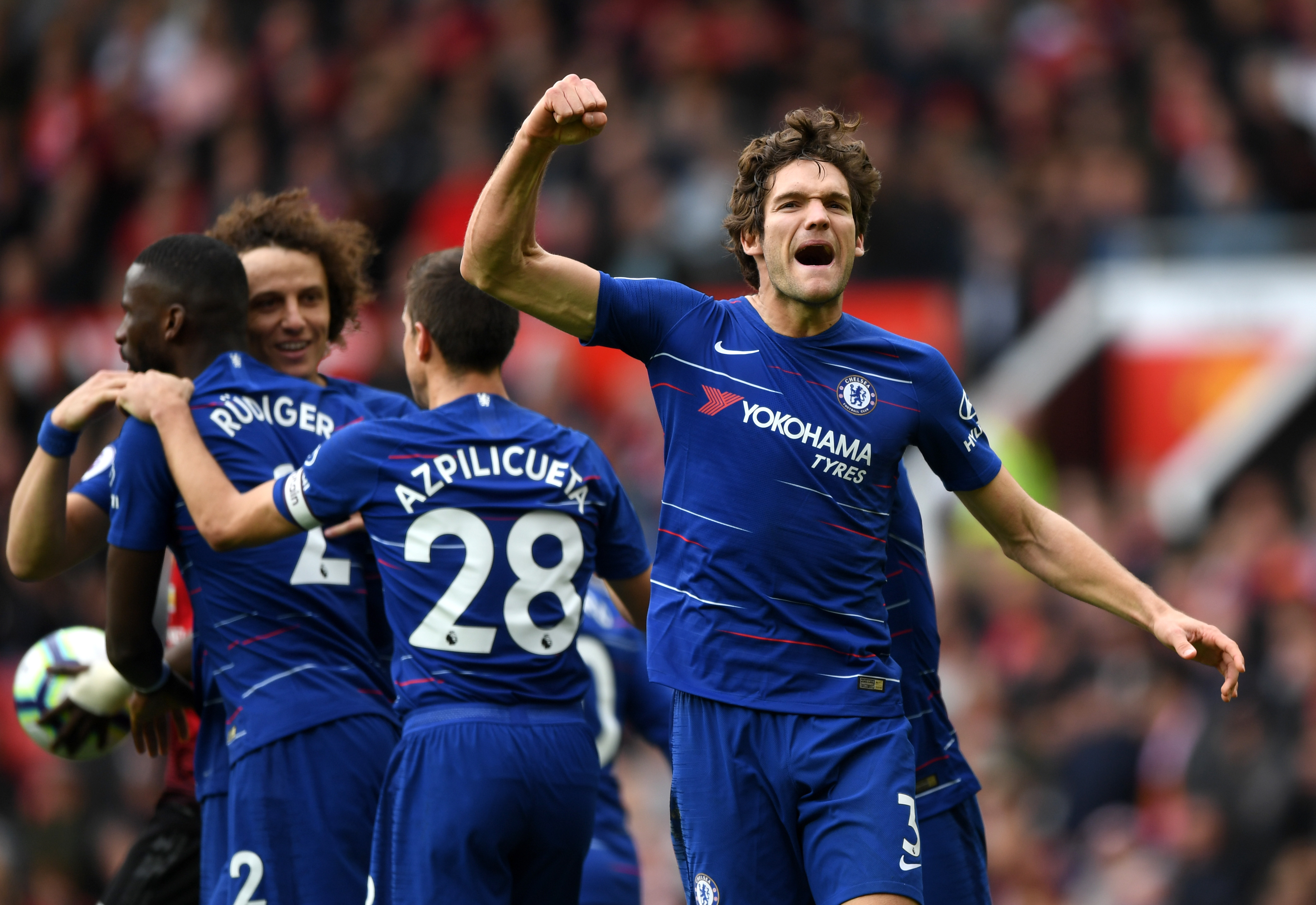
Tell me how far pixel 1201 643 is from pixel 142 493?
284 cm

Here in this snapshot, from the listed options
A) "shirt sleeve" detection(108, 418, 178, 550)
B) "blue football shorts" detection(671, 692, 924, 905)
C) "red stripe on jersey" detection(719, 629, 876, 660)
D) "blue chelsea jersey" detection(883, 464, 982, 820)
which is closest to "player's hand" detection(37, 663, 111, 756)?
"shirt sleeve" detection(108, 418, 178, 550)

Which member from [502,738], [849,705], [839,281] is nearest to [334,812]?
[502,738]

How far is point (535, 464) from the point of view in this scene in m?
4.56

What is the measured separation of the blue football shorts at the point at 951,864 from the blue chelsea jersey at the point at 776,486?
24.1 inches

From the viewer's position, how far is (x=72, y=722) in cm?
546

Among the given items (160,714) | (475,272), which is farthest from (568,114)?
(160,714)

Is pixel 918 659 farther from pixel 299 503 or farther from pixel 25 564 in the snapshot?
pixel 25 564

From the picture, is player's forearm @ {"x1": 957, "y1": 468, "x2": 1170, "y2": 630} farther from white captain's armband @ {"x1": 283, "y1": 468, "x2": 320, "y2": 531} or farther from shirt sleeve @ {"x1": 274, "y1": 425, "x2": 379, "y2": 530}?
white captain's armband @ {"x1": 283, "y1": 468, "x2": 320, "y2": 531}

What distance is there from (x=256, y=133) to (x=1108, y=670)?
975cm

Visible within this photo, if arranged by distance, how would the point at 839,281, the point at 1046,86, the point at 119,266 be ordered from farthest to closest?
the point at 119,266
the point at 1046,86
the point at 839,281

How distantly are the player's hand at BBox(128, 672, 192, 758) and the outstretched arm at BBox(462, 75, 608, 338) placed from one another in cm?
167

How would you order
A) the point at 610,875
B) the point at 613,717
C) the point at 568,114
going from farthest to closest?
the point at 613,717 → the point at 610,875 → the point at 568,114

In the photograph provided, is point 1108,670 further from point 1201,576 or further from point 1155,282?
point 1155,282

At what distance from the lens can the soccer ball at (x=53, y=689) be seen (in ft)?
17.9
